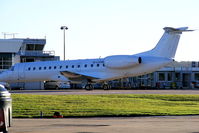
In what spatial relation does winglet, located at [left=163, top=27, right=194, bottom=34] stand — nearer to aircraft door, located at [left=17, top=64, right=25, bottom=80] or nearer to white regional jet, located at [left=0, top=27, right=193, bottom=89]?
white regional jet, located at [left=0, top=27, right=193, bottom=89]

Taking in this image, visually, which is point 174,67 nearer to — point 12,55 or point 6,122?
point 12,55

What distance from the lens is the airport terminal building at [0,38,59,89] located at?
60062 mm

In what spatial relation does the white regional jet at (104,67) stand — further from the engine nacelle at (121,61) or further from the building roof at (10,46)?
the building roof at (10,46)

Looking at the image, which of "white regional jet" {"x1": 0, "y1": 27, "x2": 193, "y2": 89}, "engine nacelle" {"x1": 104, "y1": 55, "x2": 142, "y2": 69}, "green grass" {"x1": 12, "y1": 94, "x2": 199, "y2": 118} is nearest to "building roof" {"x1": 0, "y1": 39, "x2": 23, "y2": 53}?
"white regional jet" {"x1": 0, "y1": 27, "x2": 193, "y2": 89}

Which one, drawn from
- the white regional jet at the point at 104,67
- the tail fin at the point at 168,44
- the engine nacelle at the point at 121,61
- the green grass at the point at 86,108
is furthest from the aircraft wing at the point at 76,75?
the green grass at the point at 86,108

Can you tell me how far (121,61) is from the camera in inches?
1875

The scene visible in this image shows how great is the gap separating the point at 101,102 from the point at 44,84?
36257 millimetres

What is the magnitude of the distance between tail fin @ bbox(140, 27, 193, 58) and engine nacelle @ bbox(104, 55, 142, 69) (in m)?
2.15

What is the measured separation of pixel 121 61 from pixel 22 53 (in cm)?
2159

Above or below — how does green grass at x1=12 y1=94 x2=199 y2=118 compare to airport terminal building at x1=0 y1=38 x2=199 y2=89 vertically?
below

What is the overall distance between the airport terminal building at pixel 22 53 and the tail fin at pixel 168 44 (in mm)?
18913

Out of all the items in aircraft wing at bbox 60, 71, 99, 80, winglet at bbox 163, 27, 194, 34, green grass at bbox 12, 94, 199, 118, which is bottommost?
green grass at bbox 12, 94, 199, 118

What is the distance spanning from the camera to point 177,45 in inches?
1913

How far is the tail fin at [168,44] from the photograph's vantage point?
157 ft
